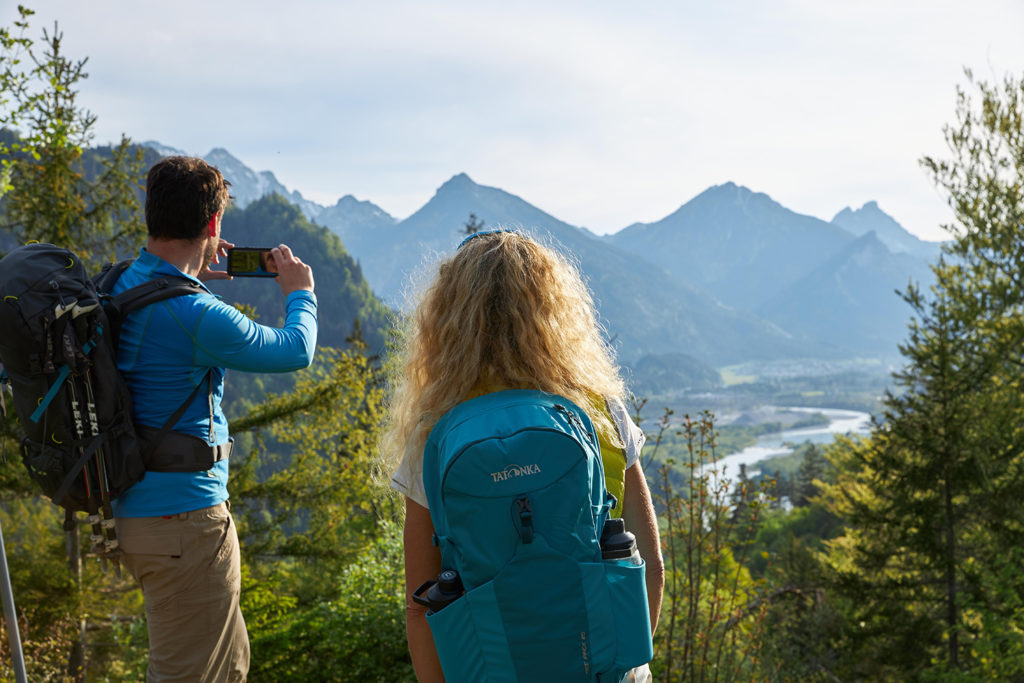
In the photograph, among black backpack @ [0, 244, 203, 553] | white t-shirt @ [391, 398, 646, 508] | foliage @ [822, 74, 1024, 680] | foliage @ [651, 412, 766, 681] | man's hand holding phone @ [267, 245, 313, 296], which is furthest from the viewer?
foliage @ [822, 74, 1024, 680]

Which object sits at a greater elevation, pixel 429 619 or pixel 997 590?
pixel 429 619

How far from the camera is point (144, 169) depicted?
7973 millimetres

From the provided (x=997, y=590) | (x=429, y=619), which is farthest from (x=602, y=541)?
(x=997, y=590)

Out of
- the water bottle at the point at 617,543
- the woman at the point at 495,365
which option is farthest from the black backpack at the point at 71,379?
the water bottle at the point at 617,543

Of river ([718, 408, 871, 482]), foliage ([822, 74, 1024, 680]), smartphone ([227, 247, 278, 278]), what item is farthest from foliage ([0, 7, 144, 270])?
river ([718, 408, 871, 482])

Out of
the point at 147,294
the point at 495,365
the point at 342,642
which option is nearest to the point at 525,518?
the point at 495,365

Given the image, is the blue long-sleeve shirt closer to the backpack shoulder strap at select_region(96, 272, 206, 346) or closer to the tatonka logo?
the backpack shoulder strap at select_region(96, 272, 206, 346)

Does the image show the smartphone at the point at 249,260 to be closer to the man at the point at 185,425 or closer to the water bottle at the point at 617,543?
the man at the point at 185,425

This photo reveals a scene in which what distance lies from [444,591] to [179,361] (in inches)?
46.3

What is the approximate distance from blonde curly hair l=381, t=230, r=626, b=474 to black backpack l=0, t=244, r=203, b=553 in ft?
2.95

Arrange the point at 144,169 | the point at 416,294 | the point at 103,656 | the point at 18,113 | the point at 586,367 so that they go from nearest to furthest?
the point at 586,367, the point at 416,294, the point at 18,113, the point at 144,169, the point at 103,656

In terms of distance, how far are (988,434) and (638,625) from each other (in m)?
12.0

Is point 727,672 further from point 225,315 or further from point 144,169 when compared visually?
point 144,169

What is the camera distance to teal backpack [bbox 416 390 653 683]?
1310mm
